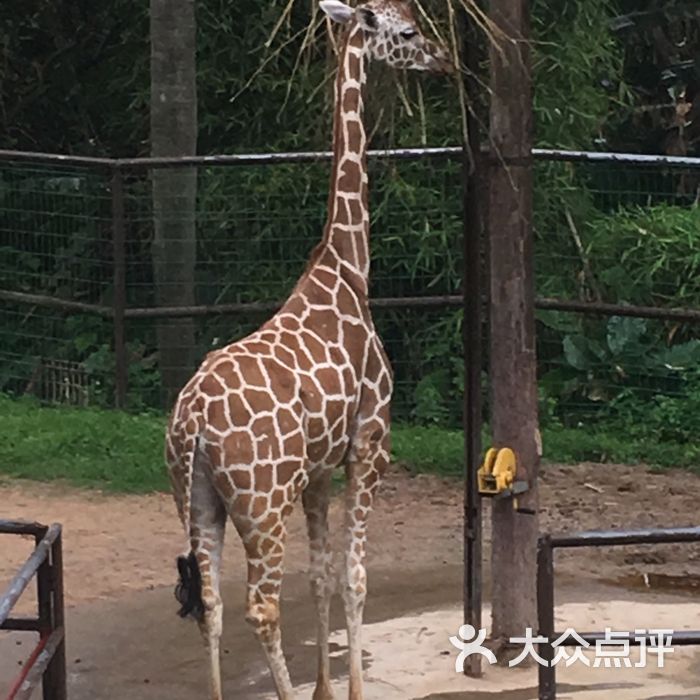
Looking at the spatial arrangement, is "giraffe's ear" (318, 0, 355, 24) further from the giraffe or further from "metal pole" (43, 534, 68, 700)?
"metal pole" (43, 534, 68, 700)

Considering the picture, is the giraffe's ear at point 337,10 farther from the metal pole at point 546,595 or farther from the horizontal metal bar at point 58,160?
the horizontal metal bar at point 58,160

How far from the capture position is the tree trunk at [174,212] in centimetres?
872

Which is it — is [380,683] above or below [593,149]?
below

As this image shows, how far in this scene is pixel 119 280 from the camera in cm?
852

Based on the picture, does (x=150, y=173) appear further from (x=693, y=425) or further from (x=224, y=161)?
(x=693, y=425)

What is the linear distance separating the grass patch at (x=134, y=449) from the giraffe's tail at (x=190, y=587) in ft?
9.46

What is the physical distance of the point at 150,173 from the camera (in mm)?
9000

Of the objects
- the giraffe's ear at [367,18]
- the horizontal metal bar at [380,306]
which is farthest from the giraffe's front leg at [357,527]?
the horizontal metal bar at [380,306]

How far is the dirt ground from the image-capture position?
192 inches

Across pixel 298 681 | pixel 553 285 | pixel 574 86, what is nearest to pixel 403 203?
pixel 553 285

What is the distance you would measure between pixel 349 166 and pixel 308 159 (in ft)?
10.8

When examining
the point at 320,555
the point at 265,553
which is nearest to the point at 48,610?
the point at 265,553

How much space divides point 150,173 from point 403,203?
4.94ft

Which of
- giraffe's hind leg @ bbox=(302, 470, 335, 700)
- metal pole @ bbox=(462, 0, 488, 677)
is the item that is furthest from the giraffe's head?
giraffe's hind leg @ bbox=(302, 470, 335, 700)
